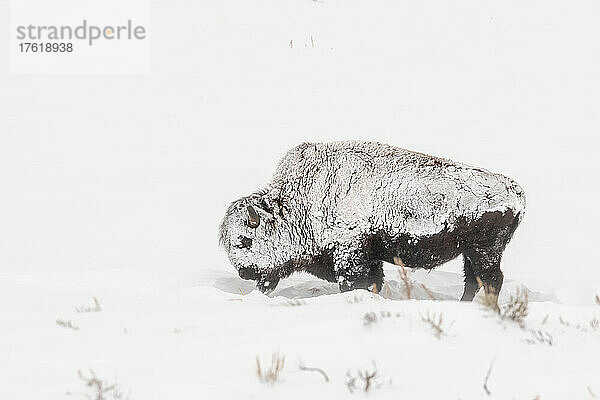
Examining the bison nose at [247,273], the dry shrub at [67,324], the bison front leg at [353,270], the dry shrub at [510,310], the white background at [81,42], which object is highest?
the white background at [81,42]

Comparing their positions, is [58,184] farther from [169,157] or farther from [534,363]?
[534,363]

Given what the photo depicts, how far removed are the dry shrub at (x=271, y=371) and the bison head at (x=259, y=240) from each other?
3744 millimetres

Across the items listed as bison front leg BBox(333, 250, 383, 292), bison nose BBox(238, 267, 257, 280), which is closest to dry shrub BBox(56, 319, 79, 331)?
bison nose BBox(238, 267, 257, 280)

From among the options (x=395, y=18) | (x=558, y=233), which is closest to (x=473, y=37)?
(x=395, y=18)

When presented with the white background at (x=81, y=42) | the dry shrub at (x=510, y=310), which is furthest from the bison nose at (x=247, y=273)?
the white background at (x=81, y=42)

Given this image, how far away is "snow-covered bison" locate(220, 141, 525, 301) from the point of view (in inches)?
239

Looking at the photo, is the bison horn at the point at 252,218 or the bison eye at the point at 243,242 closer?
the bison horn at the point at 252,218

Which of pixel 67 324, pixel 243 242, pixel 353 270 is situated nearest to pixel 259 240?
pixel 243 242

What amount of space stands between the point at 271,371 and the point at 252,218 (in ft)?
12.4

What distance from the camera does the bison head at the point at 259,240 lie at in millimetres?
6398

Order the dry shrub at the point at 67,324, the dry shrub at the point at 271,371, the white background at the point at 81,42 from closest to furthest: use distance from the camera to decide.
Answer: the dry shrub at the point at 271,371 → the dry shrub at the point at 67,324 → the white background at the point at 81,42

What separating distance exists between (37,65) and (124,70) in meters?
1.64

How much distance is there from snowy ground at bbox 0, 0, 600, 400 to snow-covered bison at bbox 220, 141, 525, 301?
0.62 metres

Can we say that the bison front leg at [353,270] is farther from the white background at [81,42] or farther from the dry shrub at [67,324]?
the white background at [81,42]
